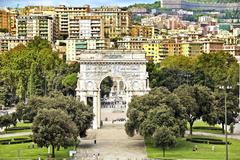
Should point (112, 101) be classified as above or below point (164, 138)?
above

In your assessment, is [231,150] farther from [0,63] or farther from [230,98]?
[0,63]

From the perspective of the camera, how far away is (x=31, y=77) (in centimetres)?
8731

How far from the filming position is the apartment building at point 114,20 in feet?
490

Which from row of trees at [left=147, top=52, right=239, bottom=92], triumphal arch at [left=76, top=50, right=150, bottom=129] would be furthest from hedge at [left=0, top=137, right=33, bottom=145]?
row of trees at [left=147, top=52, right=239, bottom=92]

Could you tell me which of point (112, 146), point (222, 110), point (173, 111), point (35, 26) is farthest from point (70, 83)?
point (35, 26)

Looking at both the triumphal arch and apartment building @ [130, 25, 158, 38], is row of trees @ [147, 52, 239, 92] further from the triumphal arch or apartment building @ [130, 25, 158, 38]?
apartment building @ [130, 25, 158, 38]

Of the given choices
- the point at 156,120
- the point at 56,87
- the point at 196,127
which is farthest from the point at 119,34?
the point at 156,120

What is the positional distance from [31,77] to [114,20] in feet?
215

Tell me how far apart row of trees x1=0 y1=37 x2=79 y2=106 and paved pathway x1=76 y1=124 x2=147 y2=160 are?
80.3ft

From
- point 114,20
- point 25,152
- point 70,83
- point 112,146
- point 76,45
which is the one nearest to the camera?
point 25,152

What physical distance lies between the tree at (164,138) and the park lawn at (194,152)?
2.20ft

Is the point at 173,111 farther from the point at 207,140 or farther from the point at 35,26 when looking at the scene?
the point at 35,26

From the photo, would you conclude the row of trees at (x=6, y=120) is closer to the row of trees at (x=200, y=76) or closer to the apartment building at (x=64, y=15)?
the row of trees at (x=200, y=76)

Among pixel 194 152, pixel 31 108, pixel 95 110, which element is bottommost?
pixel 194 152
